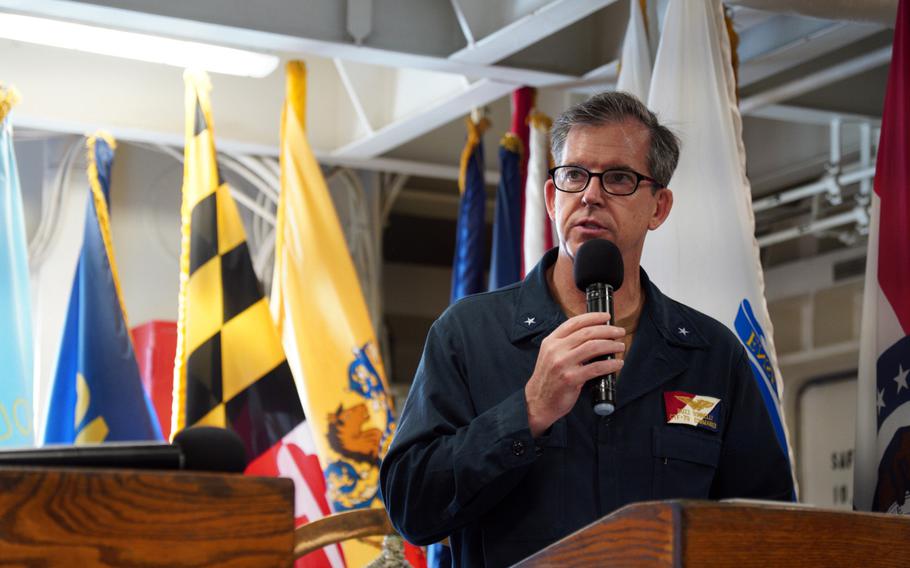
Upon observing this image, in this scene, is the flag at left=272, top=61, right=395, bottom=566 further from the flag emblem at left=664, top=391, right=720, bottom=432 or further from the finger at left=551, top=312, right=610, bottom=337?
the finger at left=551, top=312, right=610, bottom=337

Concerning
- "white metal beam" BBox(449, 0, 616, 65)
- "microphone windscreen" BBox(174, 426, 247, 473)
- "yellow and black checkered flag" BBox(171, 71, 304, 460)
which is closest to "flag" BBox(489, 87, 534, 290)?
"white metal beam" BBox(449, 0, 616, 65)

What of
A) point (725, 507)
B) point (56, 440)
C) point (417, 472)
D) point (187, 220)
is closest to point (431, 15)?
point (187, 220)

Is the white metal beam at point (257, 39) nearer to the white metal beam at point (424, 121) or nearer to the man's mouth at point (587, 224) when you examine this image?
the white metal beam at point (424, 121)

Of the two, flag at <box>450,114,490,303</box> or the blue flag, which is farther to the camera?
flag at <box>450,114,490,303</box>

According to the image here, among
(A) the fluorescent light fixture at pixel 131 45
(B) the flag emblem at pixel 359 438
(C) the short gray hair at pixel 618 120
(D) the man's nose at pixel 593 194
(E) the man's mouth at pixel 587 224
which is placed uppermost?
(A) the fluorescent light fixture at pixel 131 45

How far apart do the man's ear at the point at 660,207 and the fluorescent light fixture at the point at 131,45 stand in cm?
262

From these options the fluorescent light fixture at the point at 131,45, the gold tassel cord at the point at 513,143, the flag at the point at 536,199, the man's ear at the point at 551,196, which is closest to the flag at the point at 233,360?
the fluorescent light fixture at the point at 131,45

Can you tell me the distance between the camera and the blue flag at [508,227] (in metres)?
5.20

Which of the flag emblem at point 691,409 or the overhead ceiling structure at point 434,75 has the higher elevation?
the overhead ceiling structure at point 434,75

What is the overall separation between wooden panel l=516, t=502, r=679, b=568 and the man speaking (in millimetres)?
344

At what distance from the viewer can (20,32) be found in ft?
14.6

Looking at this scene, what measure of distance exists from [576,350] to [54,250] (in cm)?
461

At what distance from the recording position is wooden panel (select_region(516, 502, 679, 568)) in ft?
4.49

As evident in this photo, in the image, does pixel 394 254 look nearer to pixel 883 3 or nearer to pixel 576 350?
pixel 883 3
